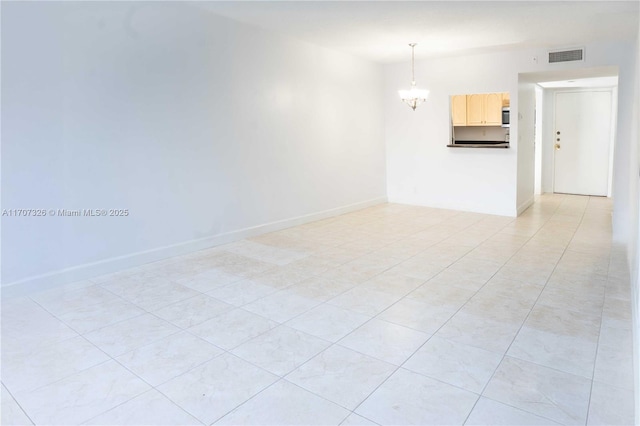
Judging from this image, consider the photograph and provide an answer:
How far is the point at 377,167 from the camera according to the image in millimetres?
7594

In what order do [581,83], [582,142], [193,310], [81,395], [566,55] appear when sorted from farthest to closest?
1. [582,142]
2. [581,83]
3. [566,55]
4. [193,310]
5. [81,395]

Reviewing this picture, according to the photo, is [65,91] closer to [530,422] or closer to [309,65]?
[309,65]

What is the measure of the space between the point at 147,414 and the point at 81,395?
0.43 m

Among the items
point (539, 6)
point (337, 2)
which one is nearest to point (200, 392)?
point (337, 2)

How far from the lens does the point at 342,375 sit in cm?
229

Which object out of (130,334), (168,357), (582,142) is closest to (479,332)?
(168,357)

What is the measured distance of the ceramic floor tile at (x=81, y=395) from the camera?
2019 millimetres

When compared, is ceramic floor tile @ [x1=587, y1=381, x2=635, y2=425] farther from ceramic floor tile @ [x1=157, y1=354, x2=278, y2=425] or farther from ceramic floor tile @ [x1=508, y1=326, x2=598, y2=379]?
ceramic floor tile @ [x1=157, y1=354, x2=278, y2=425]

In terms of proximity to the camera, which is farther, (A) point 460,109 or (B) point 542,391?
(A) point 460,109

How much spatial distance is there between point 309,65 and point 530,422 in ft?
17.0

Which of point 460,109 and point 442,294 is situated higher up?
point 460,109

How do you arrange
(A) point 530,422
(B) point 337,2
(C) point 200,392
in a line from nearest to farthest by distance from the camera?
1. (A) point 530,422
2. (C) point 200,392
3. (B) point 337,2

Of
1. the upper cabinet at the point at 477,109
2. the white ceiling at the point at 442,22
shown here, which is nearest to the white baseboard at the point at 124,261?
the white ceiling at the point at 442,22

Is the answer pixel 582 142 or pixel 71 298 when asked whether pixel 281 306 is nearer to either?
pixel 71 298
